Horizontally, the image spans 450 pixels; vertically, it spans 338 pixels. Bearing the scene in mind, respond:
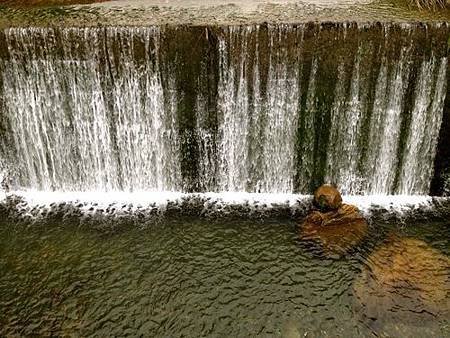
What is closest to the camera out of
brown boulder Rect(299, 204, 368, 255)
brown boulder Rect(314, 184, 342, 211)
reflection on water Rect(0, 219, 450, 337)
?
reflection on water Rect(0, 219, 450, 337)

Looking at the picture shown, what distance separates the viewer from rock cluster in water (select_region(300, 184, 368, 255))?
32.5 feet

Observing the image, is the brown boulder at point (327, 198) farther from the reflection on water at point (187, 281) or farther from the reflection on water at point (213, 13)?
the reflection on water at point (213, 13)

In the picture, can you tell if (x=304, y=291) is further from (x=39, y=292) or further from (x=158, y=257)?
(x=39, y=292)

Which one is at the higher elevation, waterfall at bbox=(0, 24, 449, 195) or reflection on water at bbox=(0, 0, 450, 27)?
reflection on water at bbox=(0, 0, 450, 27)

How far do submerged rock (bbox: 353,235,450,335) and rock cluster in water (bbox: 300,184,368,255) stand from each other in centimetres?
57

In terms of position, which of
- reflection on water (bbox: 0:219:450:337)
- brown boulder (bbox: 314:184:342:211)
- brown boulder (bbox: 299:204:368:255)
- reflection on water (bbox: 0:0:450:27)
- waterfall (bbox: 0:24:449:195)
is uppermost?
reflection on water (bbox: 0:0:450:27)

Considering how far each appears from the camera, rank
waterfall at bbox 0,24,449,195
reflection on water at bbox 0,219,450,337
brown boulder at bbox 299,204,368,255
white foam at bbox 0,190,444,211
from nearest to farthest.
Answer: reflection on water at bbox 0,219,450,337 < brown boulder at bbox 299,204,368,255 < waterfall at bbox 0,24,449,195 < white foam at bbox 0,190,444,211

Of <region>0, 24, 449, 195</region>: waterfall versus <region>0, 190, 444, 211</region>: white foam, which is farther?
<region>0, 190, 444, 211</region>: white foam

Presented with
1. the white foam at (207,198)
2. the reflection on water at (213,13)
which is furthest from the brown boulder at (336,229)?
the reflection on water at (213,13)

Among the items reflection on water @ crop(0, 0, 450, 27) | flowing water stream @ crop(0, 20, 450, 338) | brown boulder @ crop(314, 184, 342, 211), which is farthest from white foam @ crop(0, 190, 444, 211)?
reflection on water @ crop(0, 0, 450, 27)

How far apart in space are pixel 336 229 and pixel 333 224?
0.46 feet

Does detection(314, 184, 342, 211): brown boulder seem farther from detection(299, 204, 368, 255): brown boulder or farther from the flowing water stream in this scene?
the flowing water stream

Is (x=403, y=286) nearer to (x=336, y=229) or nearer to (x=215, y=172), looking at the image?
(x=336, y=229)

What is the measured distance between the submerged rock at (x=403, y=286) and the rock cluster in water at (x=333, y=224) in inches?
22.6
